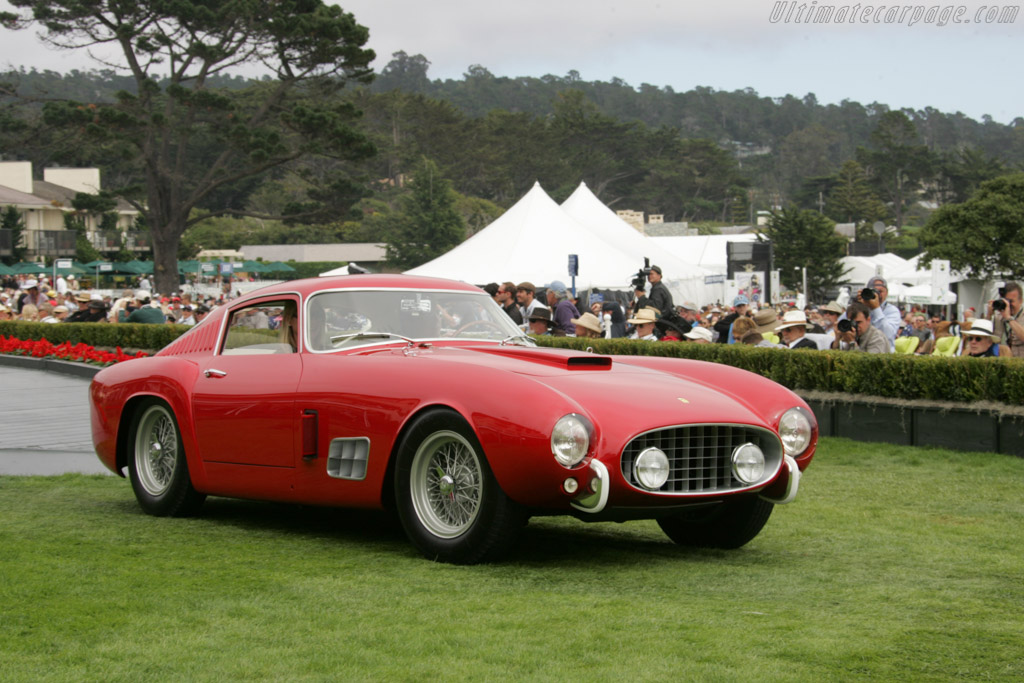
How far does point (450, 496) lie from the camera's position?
6090 mm

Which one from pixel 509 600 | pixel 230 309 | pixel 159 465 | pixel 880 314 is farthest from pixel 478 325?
pixel 880 314

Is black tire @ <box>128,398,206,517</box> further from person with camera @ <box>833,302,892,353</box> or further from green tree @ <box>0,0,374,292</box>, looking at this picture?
green tree @ <box>0,0,374,292</box>

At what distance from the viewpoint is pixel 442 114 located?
130m

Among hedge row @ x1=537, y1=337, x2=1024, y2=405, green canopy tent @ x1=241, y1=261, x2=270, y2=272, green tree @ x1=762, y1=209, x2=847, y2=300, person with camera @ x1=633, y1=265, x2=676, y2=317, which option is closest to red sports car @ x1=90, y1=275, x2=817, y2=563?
hedge row @ x1=537, y1=337, x2=1024, y2=405

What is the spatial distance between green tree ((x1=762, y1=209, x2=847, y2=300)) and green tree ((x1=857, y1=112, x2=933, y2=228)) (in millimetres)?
81154

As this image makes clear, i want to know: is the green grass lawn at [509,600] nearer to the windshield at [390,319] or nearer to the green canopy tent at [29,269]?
the windshield at [390,319]

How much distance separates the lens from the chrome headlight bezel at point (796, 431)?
664 centimetres

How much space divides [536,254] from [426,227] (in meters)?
60.5

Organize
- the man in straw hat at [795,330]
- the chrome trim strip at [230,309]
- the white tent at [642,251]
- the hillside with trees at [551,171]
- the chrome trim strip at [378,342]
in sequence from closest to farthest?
the chrome trim strip at [378,342] < the chrome trim strip at [230,309] < the man in straw hat at [795,330] < the white tent at [642,251] < the hillside with trees at [551,171]

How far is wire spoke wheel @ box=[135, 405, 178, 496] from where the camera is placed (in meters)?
7.84

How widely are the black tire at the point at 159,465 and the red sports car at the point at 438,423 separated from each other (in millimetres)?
13

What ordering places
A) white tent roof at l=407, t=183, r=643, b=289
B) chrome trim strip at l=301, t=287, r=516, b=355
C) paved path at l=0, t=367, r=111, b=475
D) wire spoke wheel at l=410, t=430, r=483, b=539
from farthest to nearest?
white tent roof at l=407, t=183, r=643, b=289 → paved path at l=0, t=367, r=111, b=475 → chrome trim strip at l=301, t=287, r=516, b=355 → wire spoke wheel at l=410, t=430, r=483, b=539

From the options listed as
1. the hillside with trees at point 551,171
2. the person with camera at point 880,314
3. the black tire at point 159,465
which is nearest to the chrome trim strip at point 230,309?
the black tire at point 159,465

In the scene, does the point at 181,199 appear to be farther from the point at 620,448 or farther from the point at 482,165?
the point at 482,165
